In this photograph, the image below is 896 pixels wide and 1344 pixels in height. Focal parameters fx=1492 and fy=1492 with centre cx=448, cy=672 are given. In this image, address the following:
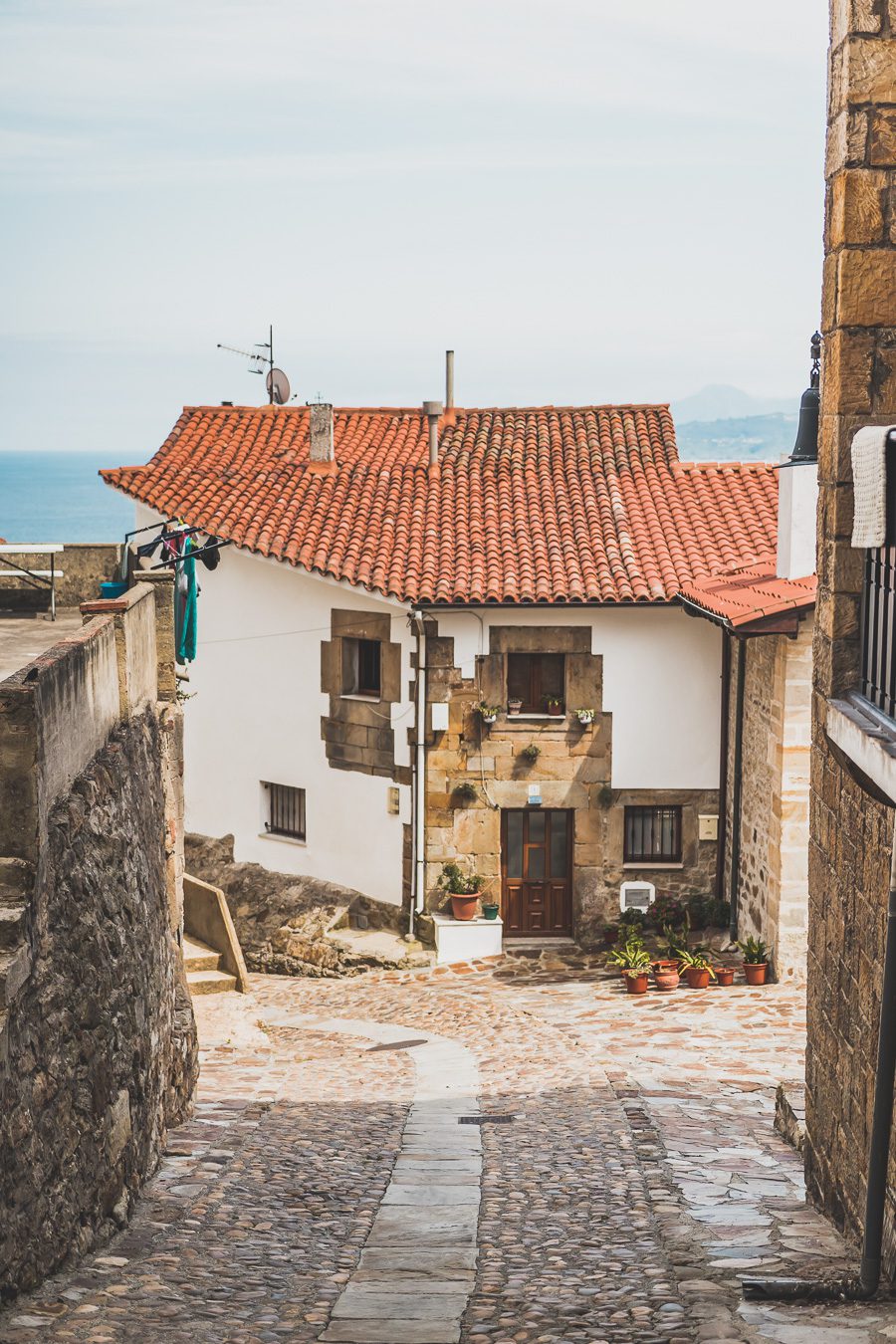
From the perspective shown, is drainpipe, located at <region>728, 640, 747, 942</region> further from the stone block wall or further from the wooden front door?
the stone block wall

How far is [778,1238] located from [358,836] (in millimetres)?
13642

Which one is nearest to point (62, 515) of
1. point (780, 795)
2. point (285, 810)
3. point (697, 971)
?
point (285, 810)

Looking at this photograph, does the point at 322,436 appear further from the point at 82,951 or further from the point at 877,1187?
the point at 877,1187

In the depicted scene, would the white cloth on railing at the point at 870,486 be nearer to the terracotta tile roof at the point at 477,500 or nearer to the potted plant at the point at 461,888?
the terracotta tile roof at the point at 477,500

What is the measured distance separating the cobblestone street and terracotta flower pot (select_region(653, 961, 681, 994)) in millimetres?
462

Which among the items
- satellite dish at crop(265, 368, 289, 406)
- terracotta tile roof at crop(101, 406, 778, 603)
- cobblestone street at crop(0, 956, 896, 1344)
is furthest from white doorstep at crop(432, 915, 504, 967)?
satellite dish at crop(265, 368, 289, 406)

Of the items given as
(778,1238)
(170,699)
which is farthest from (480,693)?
(778,1238)

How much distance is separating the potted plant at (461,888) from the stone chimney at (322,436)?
7.22 metres

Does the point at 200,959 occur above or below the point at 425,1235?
below

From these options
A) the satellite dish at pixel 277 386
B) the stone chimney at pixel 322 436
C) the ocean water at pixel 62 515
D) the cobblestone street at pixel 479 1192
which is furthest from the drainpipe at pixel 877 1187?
the ocean water at pixel 62 515

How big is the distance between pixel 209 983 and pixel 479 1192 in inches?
373

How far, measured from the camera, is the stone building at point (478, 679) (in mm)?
20266

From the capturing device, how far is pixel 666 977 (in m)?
18.1

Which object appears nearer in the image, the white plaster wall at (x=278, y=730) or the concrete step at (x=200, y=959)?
the concrete step at (x=200, y=959)
